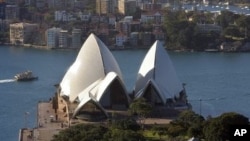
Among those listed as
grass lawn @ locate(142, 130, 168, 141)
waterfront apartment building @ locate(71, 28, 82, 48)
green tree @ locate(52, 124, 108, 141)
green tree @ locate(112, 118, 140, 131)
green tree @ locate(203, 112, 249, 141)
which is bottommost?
waterfront apartment building @ locate(71, 28, 82, 48)

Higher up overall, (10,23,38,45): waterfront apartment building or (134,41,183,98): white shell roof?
(134,41,183,98): white shell roof

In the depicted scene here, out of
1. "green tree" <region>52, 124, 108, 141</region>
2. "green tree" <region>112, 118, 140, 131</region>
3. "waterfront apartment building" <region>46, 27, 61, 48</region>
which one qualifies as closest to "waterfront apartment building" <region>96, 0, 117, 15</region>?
"waterfront apartment building" <region>46, 27, 61, 48</region>

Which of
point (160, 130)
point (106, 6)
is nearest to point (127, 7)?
point (106, 6)

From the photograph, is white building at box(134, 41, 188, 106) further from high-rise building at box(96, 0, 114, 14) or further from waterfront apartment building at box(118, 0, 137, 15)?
high-rise building at box(96, 0, 114, 14)

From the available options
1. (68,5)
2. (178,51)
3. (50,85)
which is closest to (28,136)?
(50,85)

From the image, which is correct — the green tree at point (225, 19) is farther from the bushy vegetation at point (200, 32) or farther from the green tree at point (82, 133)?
the green tree at point (82, 133)

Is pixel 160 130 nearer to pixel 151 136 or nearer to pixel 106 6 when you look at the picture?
pixel 151 136

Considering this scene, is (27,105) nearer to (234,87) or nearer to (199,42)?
(234,87)

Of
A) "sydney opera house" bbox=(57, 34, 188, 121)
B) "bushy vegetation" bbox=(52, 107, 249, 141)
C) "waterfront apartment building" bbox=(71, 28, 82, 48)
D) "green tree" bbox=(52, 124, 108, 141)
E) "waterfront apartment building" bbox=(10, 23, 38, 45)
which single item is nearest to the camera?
"bushy vegetation" bbox=(52, 107, 249, 141)
